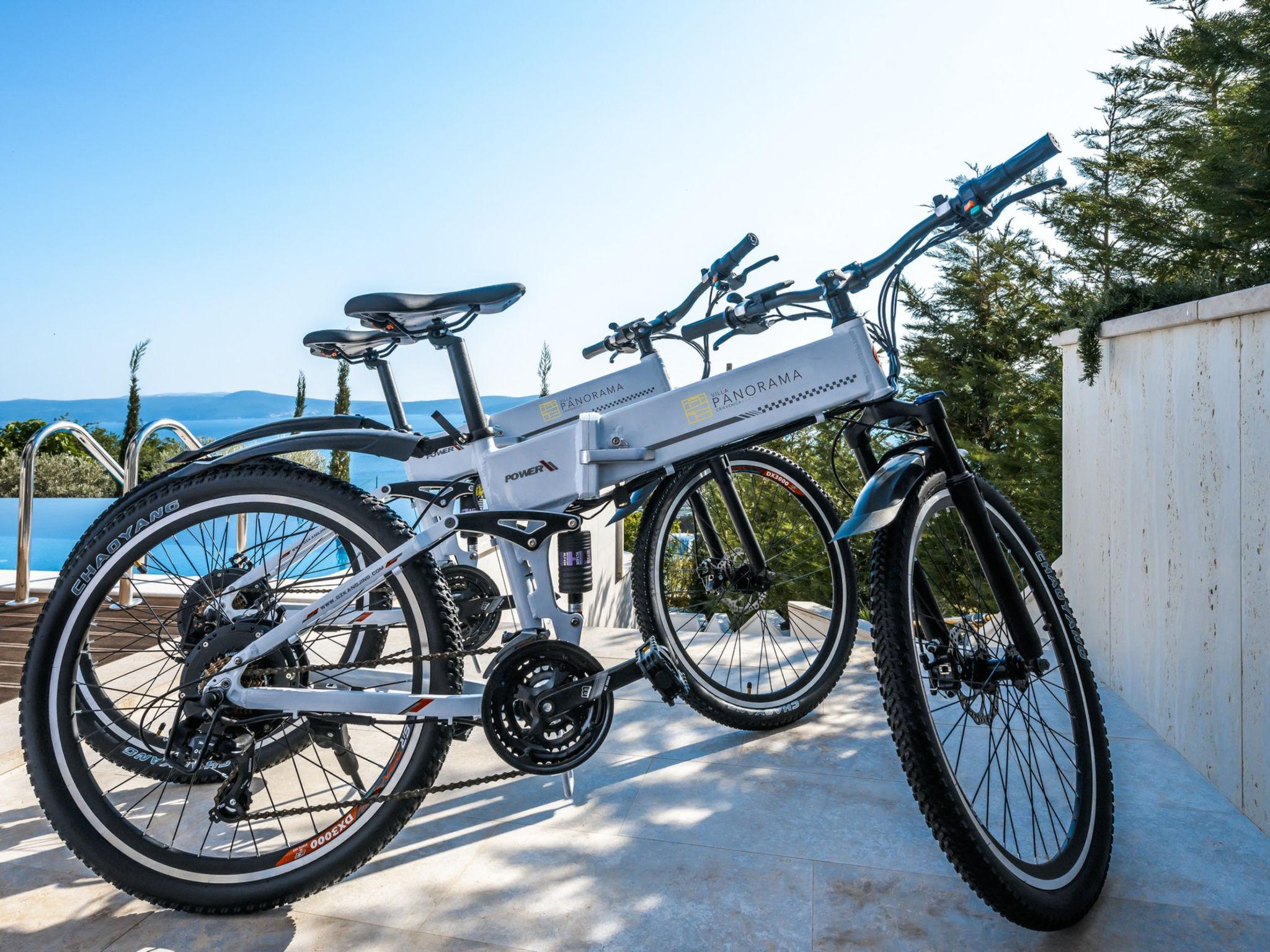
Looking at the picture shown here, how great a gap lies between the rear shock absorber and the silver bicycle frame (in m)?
0.04

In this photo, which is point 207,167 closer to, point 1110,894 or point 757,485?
point 757,485

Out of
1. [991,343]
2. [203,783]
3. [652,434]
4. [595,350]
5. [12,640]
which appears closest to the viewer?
[652,434]

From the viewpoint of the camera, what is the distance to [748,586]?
2238 mm

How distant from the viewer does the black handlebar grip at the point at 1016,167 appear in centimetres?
138

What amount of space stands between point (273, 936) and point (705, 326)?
1713 millimetres

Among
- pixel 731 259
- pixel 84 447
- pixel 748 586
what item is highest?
pixel 731 259

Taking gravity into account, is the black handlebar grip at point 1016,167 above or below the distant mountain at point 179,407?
below

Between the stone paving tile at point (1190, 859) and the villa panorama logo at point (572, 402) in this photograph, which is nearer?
the stone paving tile at point (1190, 859)

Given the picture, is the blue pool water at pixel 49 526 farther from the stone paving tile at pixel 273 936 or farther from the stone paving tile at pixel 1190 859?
the stone paving tile at pixel 1190 859

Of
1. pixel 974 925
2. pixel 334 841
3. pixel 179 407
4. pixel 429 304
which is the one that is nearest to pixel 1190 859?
pixel 974 925

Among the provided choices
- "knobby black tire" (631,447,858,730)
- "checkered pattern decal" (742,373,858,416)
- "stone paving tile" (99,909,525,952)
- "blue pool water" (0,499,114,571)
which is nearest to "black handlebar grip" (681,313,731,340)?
"knobby black tire" (631,447,858,730)

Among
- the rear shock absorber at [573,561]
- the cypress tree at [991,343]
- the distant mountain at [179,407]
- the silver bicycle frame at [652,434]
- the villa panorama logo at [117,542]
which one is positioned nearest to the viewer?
the villa panorama logo at [117,542]

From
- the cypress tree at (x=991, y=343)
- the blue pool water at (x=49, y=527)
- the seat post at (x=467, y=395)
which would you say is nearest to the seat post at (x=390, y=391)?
the seat post at (x=467, y=395)

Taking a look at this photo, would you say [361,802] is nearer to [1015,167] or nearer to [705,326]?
[705,326]
